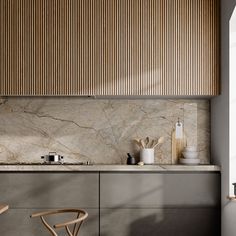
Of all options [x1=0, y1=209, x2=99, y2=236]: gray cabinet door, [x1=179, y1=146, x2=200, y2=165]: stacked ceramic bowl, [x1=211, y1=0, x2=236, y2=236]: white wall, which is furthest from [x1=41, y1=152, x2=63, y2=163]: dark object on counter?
[x1=211, y1=0, x2=236, y2=236]: white wall

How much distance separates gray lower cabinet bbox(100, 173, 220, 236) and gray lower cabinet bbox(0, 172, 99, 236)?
3.7 inches

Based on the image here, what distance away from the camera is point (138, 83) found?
3.91 metres

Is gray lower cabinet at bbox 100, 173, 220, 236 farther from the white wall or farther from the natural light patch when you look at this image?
the natural light patch

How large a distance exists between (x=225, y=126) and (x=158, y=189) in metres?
0.78

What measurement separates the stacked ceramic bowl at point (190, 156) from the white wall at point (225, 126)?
7.6 inches

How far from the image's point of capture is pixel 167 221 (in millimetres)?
3840

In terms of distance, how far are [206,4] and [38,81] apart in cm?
161

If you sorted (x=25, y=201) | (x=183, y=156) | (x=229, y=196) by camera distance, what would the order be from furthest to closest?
(x=183, y=156) < (x=25, y=201) < (x=229, y=196)

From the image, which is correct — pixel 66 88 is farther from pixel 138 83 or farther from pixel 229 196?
pixel 229 196

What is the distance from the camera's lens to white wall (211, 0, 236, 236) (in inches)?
142

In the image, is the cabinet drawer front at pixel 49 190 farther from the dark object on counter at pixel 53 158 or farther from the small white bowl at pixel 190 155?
the small white bowl at pixel 190 155

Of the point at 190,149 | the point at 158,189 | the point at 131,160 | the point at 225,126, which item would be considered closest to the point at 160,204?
the point at 158,189

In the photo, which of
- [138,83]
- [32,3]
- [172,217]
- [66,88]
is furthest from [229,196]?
[32,3]

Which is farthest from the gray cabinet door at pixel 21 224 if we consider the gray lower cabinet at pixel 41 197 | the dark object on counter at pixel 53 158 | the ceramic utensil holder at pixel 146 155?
the ceramic utensil holder at pixel 146 155
